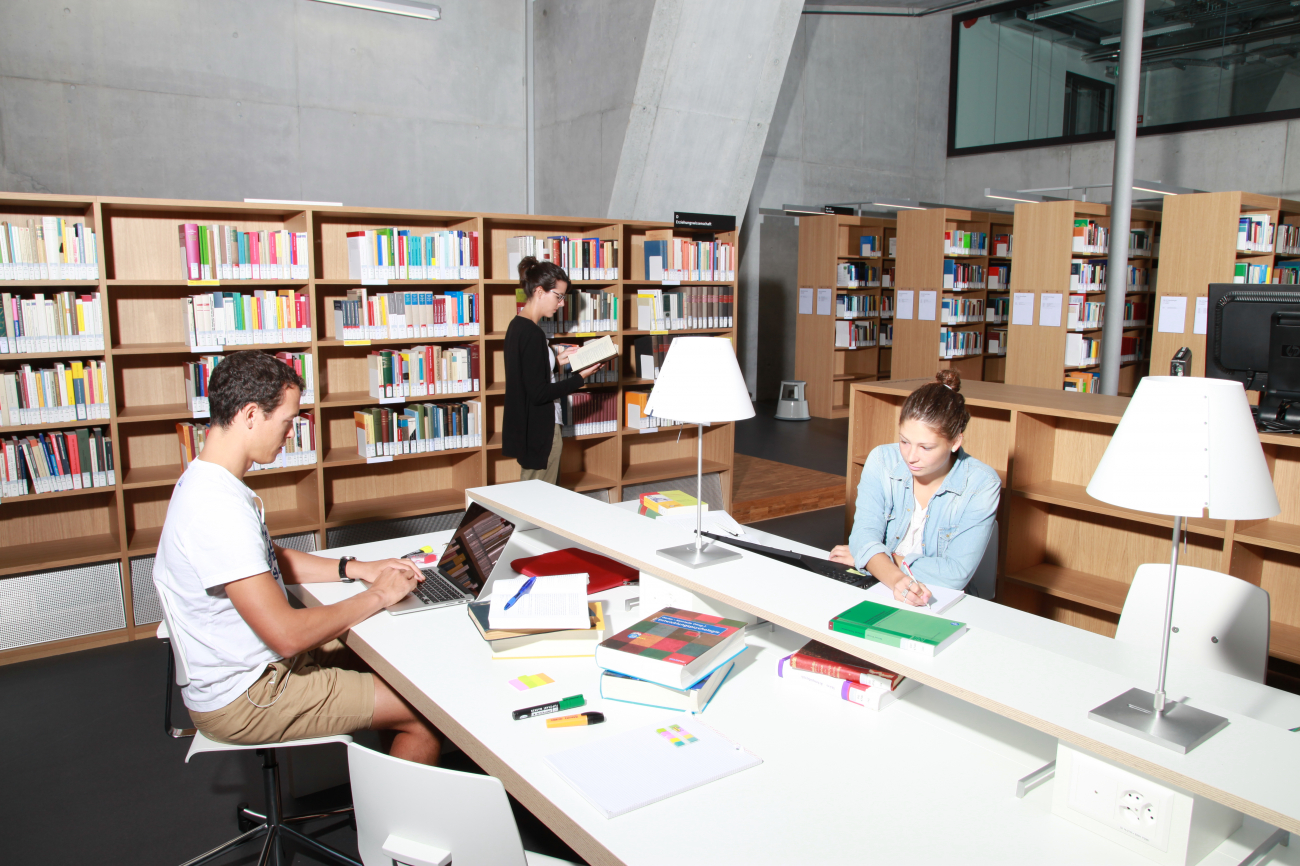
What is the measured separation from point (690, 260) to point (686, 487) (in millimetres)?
1594

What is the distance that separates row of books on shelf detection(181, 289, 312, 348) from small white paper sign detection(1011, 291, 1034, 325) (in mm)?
7041

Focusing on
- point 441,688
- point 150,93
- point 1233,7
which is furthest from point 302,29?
point 1233,7

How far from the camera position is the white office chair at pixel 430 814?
1464 millimetres

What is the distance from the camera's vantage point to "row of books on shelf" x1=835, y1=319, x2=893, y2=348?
34.3 feet

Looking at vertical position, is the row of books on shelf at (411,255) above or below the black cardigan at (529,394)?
above

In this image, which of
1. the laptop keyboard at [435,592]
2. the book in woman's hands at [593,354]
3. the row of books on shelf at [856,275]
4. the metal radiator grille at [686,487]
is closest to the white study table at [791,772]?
the laptop keyboard at [435,592]

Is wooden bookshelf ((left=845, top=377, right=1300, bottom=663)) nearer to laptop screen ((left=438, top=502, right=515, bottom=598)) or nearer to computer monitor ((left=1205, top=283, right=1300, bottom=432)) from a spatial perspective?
computer monitor ((left=1205, top=283, right=1300, bottom=432))

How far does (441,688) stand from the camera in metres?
2.05

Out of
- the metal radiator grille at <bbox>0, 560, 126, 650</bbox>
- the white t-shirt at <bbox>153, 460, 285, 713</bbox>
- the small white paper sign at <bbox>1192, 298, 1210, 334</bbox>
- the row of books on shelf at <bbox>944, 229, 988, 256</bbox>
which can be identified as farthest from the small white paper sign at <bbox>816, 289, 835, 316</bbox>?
the white t-shirt at <bbox>153, 460, 285, 713</bbox>

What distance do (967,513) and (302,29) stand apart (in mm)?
6987

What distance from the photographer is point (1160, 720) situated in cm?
142

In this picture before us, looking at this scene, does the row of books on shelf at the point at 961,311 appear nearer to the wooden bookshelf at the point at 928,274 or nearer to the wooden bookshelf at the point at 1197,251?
the wooden bookshelf at the point at 928,274

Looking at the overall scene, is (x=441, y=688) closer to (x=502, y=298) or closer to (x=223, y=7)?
(x=502, y=298)

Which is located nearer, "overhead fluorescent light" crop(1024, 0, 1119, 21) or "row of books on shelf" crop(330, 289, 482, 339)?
"row of books on shelf" crop(330, 289, 482, 339)
